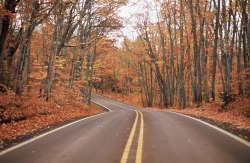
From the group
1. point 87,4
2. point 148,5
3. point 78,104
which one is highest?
point 148,5

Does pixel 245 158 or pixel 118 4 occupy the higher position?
pixel 118 4

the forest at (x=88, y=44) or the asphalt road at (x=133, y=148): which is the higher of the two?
the forest at (x=88, y=44)

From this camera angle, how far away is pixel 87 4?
22.7m

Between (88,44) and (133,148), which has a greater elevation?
(88,44)

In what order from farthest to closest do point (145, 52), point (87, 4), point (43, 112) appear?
1. point (145, 52)
2. point (87, 4)
3. point (43, 112)

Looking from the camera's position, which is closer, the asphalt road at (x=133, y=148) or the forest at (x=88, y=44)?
the asphalt road at (x=133, y=148)

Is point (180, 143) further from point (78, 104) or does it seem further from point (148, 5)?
point (148, 5)

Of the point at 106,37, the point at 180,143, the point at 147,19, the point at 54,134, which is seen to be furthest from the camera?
the point at 147,19

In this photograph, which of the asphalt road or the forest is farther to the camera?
the forest

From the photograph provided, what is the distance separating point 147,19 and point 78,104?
15484 mm

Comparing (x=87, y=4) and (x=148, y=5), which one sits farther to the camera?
(x=148, y=5)

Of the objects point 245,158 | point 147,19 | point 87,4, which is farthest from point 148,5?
point 245,158

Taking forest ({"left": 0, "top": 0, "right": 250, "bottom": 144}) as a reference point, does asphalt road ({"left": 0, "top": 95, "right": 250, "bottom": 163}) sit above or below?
below

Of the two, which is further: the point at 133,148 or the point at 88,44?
the point at 88,44
